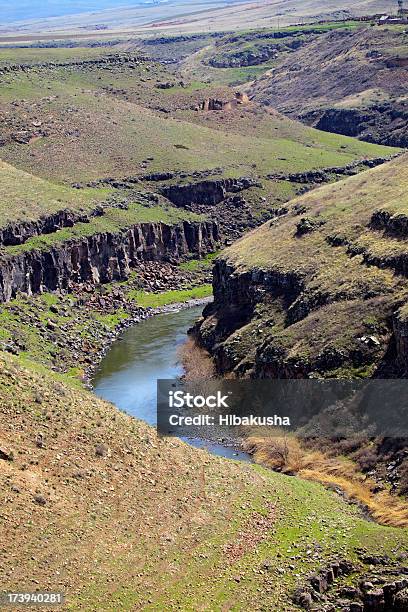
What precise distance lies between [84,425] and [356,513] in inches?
568

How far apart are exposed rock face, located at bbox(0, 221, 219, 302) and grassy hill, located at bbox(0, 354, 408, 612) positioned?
1985 inches

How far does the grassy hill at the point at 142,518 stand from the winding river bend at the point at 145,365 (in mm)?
13243

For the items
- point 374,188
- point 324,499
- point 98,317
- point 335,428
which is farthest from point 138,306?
point 324,499

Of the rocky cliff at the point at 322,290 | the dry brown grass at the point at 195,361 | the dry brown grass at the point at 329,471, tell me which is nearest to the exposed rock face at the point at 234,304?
the rocky cliff at the point at 322,290

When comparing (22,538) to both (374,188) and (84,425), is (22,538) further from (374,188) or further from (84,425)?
(374,188)

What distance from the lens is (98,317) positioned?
395ft

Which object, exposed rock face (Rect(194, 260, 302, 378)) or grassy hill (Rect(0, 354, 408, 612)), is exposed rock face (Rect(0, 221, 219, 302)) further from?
grassy hill (Rect(0, 354, 408, 612))

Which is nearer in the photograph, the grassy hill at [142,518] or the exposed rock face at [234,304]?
the grassy hill at [142,518]

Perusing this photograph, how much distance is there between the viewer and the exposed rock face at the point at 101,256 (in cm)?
11981

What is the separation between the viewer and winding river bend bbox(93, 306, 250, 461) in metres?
89.1

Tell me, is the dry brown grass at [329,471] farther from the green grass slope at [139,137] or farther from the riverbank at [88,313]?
the green grass slope at [139,137]

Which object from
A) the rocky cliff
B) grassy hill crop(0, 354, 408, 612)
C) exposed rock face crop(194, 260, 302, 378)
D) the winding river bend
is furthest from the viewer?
exposed rock face crop(194, 260, 302, 378)

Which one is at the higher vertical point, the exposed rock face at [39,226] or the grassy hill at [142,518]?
the grassy hill at [142,518]

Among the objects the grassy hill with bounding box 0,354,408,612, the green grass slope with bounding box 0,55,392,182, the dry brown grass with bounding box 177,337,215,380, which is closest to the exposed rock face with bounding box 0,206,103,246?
the green grass slope with bounding box 0,55,392,182
